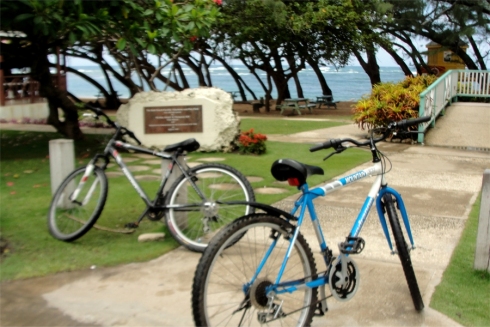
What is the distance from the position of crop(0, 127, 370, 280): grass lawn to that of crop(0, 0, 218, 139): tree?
5.82 ft

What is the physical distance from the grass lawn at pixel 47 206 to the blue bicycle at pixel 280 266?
170 cm

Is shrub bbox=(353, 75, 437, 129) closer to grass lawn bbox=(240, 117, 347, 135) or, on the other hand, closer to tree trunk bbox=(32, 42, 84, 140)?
grass lawn bbox=(240, 117, 347, 135)

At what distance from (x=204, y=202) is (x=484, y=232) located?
2.30 metres

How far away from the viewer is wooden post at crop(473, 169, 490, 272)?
4457mm

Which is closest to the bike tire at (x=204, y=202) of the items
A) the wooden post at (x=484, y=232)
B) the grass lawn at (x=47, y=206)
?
the grass lawn at (x=47, y=206)

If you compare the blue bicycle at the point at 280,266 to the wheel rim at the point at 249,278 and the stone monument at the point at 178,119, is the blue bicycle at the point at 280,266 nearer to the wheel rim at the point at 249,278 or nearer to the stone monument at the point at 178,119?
the wheel rim at the point at 249,278

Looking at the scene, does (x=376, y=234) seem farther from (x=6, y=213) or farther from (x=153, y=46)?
(x=153, y=46)

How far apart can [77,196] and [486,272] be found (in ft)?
11.9

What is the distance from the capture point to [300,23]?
18.5 metres

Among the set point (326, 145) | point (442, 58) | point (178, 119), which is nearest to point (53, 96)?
point (178, 119)

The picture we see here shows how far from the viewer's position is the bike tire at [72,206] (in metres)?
5.48

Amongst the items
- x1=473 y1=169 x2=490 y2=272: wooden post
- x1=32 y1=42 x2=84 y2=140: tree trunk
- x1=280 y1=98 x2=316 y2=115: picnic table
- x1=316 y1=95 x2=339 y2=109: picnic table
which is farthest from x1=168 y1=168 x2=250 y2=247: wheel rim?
x1=316 y1=95 x2=339 y2=109: picnic table

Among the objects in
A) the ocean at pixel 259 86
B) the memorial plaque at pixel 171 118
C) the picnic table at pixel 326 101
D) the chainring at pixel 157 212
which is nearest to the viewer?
the chainring at pixel 157 212

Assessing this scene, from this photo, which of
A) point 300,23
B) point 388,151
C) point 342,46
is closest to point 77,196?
point 388,151
